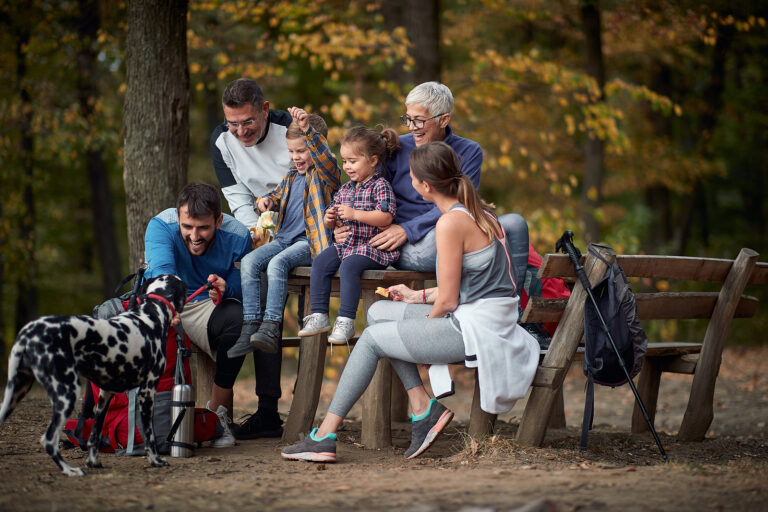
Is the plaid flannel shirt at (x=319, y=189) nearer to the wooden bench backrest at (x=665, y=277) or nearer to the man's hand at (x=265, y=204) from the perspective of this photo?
the man's hand at (x=265, y=204)

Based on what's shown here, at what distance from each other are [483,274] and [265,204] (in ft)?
6.06

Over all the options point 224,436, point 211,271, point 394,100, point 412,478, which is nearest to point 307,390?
point 224,436

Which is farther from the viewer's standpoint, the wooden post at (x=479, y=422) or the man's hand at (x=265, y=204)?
the man's hand at (x=265, y=204)

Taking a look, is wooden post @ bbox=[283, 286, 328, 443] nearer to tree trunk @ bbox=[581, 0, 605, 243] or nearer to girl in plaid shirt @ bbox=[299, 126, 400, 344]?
girl in plaid shirt @ bbox=[299, 126, 400, 344]

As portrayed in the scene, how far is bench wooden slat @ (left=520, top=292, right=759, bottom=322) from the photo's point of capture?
16.3 feet

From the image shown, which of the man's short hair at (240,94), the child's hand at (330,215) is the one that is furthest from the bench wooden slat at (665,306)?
the man's short hair at (240,94)

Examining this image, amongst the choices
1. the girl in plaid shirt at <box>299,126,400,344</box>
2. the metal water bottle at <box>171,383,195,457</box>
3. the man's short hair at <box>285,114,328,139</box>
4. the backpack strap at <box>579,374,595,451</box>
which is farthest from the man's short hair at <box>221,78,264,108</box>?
the backpack strap at <box>579,374,595,451</box>

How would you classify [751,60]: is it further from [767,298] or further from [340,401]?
[340,401]

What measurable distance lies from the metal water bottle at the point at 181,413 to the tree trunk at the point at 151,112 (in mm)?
2489

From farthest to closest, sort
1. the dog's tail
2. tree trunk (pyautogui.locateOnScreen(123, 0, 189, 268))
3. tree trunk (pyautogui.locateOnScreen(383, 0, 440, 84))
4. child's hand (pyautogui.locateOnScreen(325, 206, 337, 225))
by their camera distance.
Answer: tree trunk (pyautogui.locateOnScreen(383, 0, 440, 84)) < tree trunk (pyautogui.locateOnScreen(123, 0, 189, 268)) < child's hand (pyautogui.locateOnScreen(325, 206, 337, 225)) < the dog's tail

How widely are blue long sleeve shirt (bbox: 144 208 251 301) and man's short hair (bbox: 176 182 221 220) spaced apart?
235mm

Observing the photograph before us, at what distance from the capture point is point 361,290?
527cm

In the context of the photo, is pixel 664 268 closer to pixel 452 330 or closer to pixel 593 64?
pixel 452 330

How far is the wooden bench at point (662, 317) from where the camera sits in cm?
494
